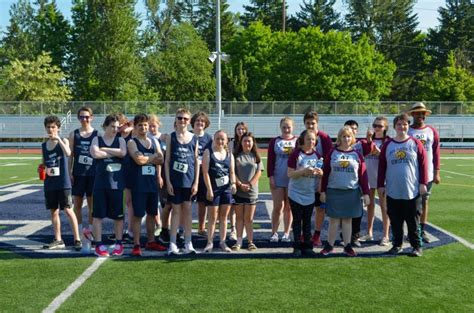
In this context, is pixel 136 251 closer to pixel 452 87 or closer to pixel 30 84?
pixel 30 84

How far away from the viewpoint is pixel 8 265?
6230 mm

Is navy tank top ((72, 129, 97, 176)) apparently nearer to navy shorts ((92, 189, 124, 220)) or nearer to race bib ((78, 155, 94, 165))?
race bib ((78, 155, 94, 165))

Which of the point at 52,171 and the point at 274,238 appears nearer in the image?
the point at 52,171

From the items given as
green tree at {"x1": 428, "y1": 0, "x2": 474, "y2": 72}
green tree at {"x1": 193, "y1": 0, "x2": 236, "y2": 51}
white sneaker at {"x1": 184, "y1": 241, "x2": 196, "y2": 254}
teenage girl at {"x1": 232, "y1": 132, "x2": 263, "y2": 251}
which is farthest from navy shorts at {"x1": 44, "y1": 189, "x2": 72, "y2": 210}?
green tree at {"x1": 428, "y1": 0, "x2": 474, "y2": 72}

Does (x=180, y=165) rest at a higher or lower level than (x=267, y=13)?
lower

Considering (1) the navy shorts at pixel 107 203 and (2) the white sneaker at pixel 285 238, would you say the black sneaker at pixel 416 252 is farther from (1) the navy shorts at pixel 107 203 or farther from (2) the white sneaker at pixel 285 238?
(1) the navy shorts at pixel 107 203

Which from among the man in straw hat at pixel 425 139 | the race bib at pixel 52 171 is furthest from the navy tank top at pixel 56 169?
the man in straw hat at pixel 425 139

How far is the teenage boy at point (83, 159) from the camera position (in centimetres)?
694

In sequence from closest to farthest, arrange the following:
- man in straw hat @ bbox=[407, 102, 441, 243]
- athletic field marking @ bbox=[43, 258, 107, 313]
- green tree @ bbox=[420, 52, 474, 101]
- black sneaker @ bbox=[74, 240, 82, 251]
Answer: athletic field marking @ bbox=[43, 258, 107, 313] < black sneaker @ bbox=[74, 240, 82, 251] < man in straw hat @ bbox=[407, 102, 441, 243] < green tree @ bbox=[420, 52, 474, 101]

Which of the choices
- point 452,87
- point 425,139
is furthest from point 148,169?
point 452,87

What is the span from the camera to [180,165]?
664cm

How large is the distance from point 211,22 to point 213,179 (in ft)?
199

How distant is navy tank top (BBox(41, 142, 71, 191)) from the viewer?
273 inches

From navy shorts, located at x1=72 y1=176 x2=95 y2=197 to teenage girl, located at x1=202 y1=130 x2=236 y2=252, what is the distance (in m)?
1.59
